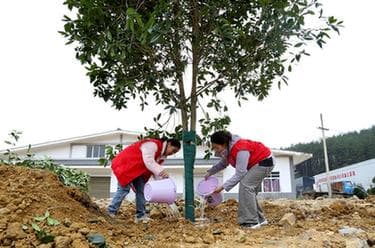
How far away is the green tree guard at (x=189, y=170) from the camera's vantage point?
4.49m

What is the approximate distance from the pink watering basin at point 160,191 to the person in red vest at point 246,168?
1.90ft

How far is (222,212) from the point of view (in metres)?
5.67

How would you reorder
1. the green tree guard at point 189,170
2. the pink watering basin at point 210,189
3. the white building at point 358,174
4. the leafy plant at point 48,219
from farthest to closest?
the white building at point 358,174 → the pink watering basin at point 210,189 → the green tree guard at point 189,170 → the leafy plant at point 48,219

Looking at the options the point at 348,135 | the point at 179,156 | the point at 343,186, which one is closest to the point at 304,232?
the point at 179,156

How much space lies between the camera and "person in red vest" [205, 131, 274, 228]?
165 inches

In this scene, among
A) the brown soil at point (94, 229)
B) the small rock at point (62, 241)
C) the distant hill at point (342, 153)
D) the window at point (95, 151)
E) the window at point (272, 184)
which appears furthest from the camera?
the distant hill at point (342, 153)

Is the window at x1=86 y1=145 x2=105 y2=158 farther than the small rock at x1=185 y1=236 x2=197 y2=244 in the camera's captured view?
Yes

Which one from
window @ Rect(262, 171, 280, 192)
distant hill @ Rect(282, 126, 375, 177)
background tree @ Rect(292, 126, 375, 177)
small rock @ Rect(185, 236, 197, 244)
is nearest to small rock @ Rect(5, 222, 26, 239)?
small rock @ Rect(185, 236, 197, 244)

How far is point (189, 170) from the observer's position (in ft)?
14.9

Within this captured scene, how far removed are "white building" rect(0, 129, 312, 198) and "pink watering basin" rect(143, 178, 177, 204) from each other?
16.4 metres

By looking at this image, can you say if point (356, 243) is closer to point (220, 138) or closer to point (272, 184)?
point (220, 138)

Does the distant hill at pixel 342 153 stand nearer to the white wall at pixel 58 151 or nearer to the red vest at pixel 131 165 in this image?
the white wall at pixel 58 151

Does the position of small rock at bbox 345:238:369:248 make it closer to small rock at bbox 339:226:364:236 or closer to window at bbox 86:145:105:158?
small rock at bbox 339:226:364:236

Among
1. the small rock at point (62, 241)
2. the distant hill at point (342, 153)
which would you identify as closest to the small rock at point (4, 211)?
the small rock at point (62, 241)
